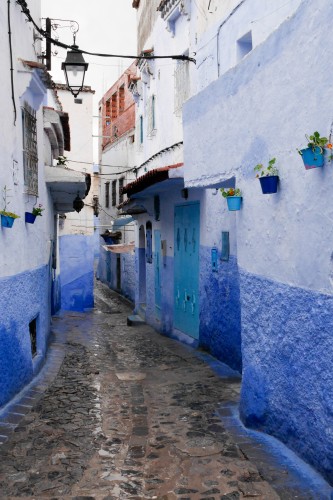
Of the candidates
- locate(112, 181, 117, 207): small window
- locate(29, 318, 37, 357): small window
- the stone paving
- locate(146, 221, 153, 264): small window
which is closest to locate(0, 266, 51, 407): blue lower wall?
locate(29, 318, 37, 357): small window

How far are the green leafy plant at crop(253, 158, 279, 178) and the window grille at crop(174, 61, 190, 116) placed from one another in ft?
22.6

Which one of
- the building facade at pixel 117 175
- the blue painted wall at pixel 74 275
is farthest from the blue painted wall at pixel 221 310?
the blue painted wall at pixel 74 275

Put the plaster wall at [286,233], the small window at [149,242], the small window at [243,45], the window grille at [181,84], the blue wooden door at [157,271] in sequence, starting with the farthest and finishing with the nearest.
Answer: the small window at [149,242] < the blue wooden door at [157,271] < the window grille at [181,84] < the small window at [243,45] < the plaster wall at [286,233]

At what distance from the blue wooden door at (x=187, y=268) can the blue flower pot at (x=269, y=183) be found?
18.0 feet

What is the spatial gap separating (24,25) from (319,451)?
764 cm

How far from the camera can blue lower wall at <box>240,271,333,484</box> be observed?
456 centimetres

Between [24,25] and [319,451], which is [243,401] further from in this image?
[24,25]

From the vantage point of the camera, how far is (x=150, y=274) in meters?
15.8

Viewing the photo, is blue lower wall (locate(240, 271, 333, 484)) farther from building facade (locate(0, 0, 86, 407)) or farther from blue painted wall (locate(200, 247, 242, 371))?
building facade (locate(0, 0, 86, 407))

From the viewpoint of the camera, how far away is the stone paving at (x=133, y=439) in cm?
479

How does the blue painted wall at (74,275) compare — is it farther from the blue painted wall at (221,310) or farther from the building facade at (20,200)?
the blue painted wall at (221,310)

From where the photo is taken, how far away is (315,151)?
438 cm

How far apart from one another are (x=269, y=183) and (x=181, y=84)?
7922mm

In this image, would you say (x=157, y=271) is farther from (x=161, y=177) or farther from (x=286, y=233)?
(x=286, y=233)
